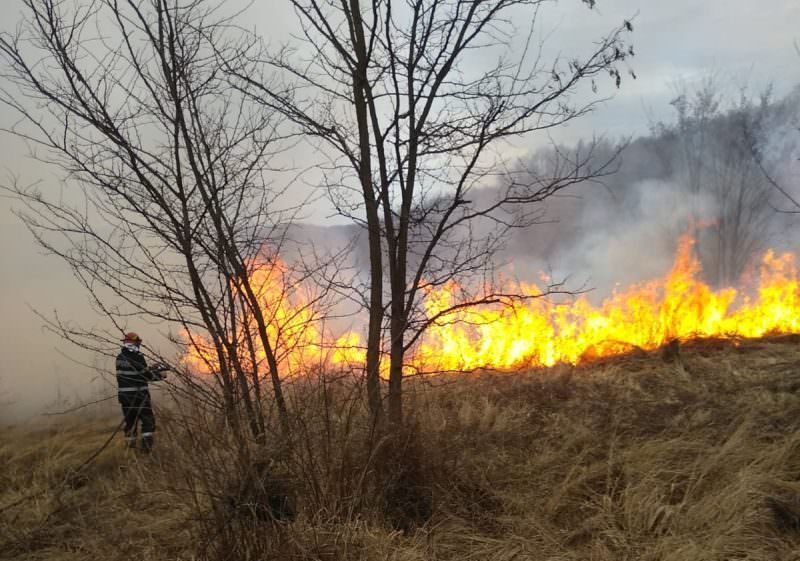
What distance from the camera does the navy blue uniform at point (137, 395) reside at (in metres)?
4.07

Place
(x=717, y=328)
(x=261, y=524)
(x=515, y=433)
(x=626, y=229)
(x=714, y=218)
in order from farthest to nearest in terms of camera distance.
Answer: (x=714, y=218) < (x=626, y=229) < (x=717, y=328) < (x=515, y=433) < (x=261, y=524)

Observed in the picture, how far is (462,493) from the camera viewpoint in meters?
4.29

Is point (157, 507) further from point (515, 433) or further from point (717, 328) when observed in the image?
point (717, 328)

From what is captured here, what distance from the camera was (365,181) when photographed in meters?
4.62

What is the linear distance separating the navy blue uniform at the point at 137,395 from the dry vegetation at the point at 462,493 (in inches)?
16.4

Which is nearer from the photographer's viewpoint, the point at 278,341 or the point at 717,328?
the point at 278,341

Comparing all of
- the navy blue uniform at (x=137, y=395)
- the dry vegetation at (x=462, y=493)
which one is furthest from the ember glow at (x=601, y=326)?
the navy blue uniform at (x=137, y=395)

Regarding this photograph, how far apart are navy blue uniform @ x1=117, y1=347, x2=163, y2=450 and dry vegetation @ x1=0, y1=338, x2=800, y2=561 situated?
418mm

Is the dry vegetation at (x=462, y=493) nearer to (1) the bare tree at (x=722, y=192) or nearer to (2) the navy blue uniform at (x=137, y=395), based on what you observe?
(2) the navy blue uniform at (x=137, y=395)

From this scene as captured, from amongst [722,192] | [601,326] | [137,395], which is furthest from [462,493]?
[722,192]

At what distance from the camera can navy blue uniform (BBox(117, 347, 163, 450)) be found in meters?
4.07

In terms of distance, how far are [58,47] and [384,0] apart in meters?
2.56

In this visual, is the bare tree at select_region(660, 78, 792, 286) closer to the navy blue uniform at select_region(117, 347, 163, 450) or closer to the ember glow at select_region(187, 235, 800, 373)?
the ember glow at select_region(187, 235, 800, 373)

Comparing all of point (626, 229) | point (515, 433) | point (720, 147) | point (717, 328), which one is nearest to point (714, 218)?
point (720, 147)
